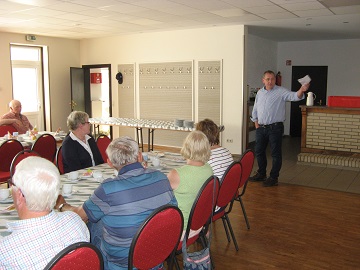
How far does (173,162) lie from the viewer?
3.75m

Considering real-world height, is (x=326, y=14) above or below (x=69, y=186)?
above

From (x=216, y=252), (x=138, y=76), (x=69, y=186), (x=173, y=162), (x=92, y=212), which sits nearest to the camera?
(x=92, y=212)

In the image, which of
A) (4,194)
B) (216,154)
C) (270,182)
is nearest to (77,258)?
(4,194)

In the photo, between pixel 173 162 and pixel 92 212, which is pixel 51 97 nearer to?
pixel 173 162

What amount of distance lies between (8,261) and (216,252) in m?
2.33

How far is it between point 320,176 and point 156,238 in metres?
4.96

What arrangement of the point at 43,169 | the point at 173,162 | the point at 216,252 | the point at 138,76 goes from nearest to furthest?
the point at 43,169 < the point at 216,252 < the point at 173,162 < the point at 138,76

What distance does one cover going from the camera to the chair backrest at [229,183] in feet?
9.48

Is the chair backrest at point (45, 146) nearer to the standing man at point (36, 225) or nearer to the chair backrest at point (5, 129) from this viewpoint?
the chair backrest at point (5, 129)

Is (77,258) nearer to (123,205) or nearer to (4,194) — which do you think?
(123,205)

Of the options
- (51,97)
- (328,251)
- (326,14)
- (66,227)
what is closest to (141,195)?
(66,227)

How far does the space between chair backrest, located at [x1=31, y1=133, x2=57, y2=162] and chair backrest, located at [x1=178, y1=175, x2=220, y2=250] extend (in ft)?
9.18

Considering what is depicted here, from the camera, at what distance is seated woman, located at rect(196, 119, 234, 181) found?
10.5 feet

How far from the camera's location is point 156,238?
197 centimetres
